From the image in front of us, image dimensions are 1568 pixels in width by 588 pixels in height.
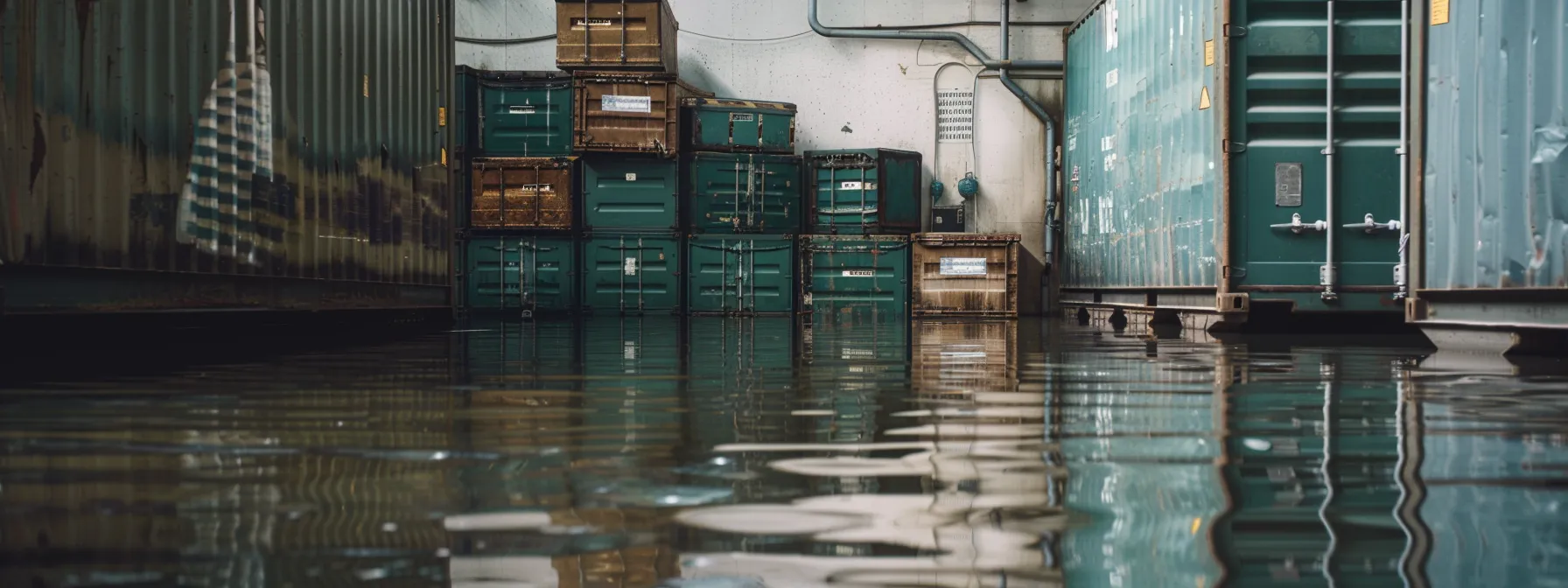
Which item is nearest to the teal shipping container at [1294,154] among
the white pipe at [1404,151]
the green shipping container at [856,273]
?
the white pipe at [1404,151]

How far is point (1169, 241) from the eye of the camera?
10039 mm

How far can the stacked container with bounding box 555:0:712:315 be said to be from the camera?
15156 mm

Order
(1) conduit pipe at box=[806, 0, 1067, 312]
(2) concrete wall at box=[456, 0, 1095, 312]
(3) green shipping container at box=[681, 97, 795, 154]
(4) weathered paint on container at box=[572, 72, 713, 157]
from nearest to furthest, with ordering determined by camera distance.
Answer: (4) weathered paint on container at box=[572, 72, 713, 157] → (3) green shipping container at box=[681, 97, 795, 154] → (1) conduit pipe at box=[806, 0, 1067, 312] → (2) concrete wall at box=[456, 0, 1095, 312]

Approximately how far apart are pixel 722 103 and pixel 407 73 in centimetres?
663

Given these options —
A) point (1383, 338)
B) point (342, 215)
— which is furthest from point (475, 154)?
point (1383, 338)

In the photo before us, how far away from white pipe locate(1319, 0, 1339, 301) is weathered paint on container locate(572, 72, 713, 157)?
8.79 meters

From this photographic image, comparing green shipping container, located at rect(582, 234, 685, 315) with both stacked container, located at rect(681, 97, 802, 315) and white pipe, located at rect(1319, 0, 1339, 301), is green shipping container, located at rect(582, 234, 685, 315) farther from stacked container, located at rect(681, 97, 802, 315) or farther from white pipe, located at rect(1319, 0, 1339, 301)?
white pipe, located at rect(1319, 0, 1339, 301)

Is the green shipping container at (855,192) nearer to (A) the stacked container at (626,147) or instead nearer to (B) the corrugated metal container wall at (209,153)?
(A) the stacked container at (626,147)

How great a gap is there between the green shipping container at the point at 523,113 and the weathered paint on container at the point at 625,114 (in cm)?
24

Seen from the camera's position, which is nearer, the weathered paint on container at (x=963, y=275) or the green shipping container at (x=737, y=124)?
the weathered paint on container at (x=963, y=275)

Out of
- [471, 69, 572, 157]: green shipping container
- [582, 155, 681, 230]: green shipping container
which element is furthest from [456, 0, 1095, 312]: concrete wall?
[582, 155, 681, 230]: green shipping container

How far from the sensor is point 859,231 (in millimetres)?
15898

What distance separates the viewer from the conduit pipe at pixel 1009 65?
659 inches

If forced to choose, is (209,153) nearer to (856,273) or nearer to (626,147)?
(626,147)
